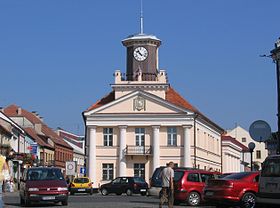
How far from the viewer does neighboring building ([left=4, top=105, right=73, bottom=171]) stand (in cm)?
9763

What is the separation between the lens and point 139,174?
71.9 meters

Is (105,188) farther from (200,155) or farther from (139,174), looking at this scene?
(200,155)

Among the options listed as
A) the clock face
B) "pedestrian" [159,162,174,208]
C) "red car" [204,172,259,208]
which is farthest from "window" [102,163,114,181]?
"pedestrian" [159,162,174,208]

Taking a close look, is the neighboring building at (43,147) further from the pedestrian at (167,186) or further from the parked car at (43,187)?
the pedestrian at (167,186)

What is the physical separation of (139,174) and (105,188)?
19.3 m

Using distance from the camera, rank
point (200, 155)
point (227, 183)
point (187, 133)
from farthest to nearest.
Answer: point (200, 155) → point (187, 133) → point (227, 183)

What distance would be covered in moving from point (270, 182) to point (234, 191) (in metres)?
3.82

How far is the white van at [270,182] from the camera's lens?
2006 centimetres

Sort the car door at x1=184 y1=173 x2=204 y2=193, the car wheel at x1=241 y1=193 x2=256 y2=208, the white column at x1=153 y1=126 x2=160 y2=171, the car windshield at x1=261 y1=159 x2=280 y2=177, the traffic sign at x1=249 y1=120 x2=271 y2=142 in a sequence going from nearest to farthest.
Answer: the car windshield at x1=261 y1=159 x2=280 y2=177, the traffic sign at x1=249 y1=120 x2=271 y2=142, the car wheel at x1=241 y1=193 x2=256 y2=208, the car door at x1=184 y1=173 x2=204 y2=193, the white column at x1=153 y1=126 x2=160 y2=171

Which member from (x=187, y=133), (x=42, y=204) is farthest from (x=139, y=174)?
(x=42, y=204)

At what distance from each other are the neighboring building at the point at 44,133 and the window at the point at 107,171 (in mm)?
21308

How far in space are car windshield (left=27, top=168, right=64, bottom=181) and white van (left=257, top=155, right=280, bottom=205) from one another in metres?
10.6

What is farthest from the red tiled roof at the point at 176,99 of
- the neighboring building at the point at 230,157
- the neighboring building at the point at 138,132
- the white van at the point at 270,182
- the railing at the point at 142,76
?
the white van at the point at 270,182

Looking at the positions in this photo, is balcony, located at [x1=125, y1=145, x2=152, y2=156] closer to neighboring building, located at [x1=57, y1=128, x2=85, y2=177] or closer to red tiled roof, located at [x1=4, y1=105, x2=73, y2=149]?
red tiled roof, located at [x1=4, y1=105, x2=73, y2=149]
